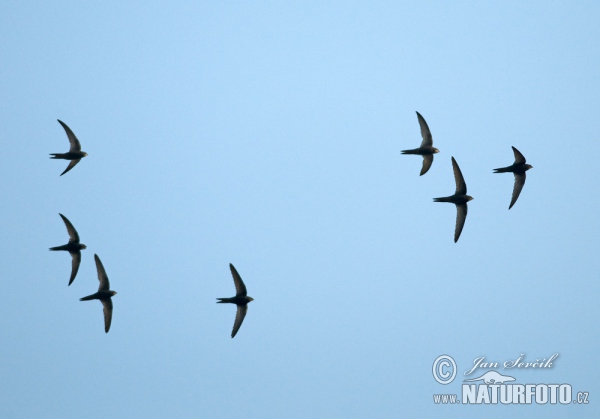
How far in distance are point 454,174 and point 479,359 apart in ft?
40.7

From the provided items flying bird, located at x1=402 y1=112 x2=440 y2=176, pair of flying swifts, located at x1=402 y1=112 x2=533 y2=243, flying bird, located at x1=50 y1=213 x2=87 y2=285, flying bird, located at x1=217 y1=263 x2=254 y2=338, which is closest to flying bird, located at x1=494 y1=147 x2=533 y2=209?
pair of flying swifts, located at x1=402 y1=112 x2=533 y2=243

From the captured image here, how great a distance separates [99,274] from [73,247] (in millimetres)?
1909

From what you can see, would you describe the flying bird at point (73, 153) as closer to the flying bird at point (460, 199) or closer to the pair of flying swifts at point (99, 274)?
the pair of flying swifts at point (99, 274)

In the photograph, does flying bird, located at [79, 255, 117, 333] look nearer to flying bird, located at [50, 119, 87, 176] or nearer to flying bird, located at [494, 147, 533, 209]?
flying bird, located at [50, 119, 87, 176]

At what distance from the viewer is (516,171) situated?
56.1 metres

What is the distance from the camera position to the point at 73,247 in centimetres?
5744

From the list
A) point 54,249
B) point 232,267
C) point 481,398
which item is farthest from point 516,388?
point 54,249

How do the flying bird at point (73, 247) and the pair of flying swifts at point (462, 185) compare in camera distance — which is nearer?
the pair of flying swifts at point (462, 185)

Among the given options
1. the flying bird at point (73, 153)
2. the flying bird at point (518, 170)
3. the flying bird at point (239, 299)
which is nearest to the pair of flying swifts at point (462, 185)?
the flying bird at point (518, 170)

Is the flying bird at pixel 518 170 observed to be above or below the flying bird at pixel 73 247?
above

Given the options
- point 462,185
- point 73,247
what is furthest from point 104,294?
point 462,185

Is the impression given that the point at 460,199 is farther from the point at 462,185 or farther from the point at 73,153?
the point at 73,153

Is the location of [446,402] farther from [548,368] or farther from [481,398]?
[548,368]

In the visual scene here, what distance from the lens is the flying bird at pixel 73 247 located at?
188 feet
